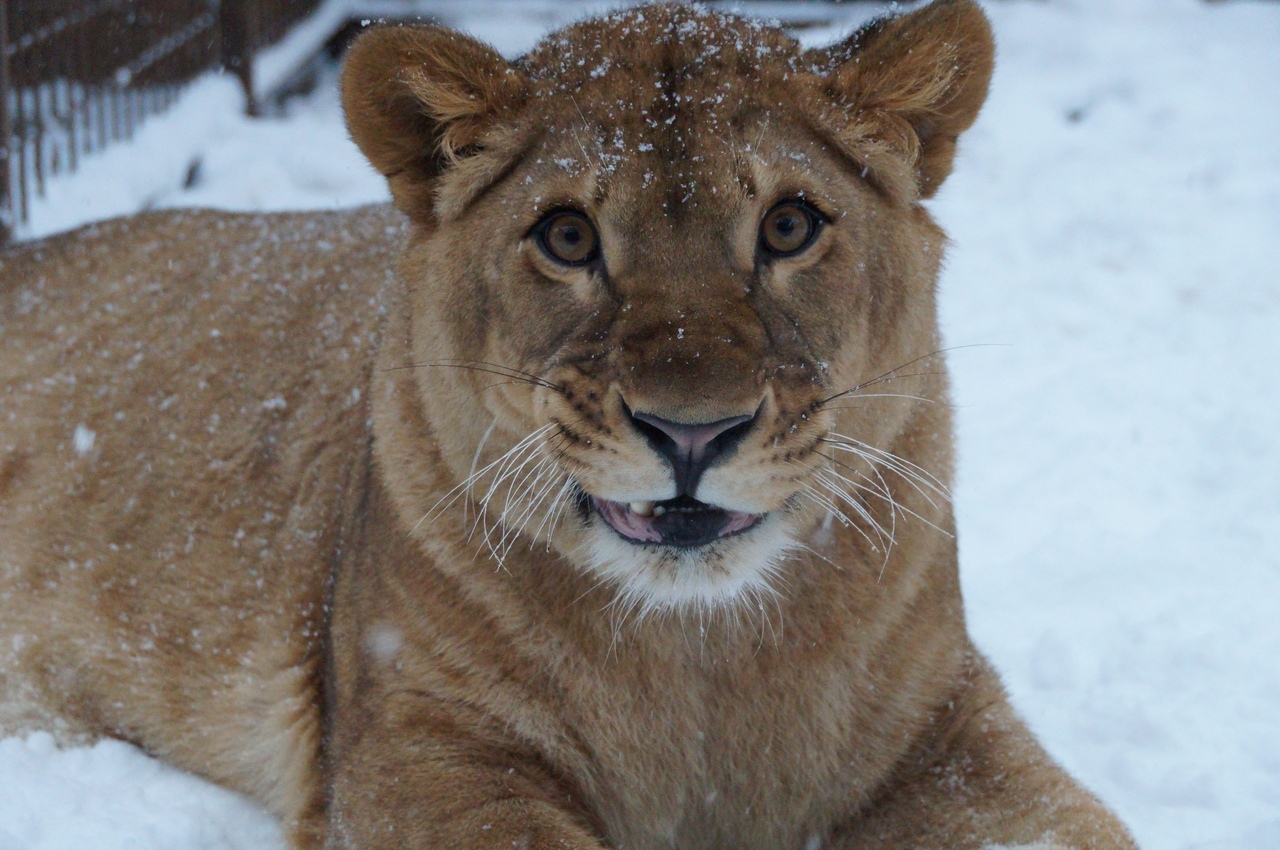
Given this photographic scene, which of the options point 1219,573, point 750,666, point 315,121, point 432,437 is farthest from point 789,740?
point 315,121

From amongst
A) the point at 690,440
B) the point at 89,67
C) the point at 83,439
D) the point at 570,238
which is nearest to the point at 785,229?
the point at 570,238

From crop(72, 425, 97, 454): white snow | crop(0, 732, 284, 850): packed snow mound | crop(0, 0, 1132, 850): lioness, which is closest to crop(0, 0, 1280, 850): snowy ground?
crop(0, 732, 284, 850): packed snow mound

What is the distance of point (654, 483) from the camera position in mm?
2402

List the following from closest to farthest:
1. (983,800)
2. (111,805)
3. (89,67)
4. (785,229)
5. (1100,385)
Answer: (785,229) → (983,800) → (111,805) → (1100,385) → (89,67)

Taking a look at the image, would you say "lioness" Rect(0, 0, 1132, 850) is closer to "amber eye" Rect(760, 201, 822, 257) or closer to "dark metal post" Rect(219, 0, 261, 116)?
"amber eye" Rect(760, 201, 822, 257)

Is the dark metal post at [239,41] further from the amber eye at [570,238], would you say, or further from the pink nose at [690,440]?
the pink nose at [690,440]

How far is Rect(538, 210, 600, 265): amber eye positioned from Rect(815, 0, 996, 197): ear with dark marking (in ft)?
1.94

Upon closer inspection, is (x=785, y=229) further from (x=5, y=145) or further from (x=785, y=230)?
(x=5, y=145)

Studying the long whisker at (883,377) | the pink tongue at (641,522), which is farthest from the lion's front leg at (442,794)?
the long whisker at (883,377)

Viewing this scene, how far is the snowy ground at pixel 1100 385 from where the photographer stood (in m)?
3.54

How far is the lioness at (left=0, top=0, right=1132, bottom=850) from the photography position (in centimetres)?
257

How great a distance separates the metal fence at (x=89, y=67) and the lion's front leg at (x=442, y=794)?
372cm

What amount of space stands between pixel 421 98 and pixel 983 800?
1.84 meters

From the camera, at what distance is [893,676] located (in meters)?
3.05
